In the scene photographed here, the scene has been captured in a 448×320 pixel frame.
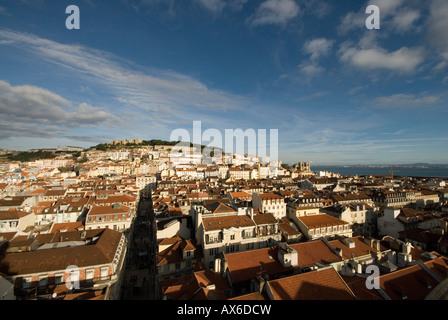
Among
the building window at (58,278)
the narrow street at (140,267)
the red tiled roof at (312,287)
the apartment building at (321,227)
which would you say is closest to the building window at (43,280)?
the building window at (58,278)

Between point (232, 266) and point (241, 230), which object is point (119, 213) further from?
point (232, 266)

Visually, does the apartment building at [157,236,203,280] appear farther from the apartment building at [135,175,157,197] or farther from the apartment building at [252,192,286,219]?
the apartment building at [135,175,157,197]

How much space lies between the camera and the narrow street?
21.2m

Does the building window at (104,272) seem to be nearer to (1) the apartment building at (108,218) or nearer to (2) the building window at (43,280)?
(2) the building window at (43,280)

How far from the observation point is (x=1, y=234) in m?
24.2

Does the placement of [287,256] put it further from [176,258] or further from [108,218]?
[108,218]

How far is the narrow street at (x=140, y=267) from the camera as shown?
834 inches

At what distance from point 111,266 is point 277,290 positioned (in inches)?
534

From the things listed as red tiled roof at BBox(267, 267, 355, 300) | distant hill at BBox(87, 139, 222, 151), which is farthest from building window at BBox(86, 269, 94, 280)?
distant hill at BBox(87, 139, 222, 151)

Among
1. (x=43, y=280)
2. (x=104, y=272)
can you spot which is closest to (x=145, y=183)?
(x=104, y=272)

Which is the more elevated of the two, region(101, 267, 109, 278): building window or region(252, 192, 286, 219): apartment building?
region(252, 192, 286, 219): apartment building

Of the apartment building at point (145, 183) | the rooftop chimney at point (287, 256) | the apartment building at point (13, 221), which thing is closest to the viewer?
the rooftop chimney at point (287, 256)

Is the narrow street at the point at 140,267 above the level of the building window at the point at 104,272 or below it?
below

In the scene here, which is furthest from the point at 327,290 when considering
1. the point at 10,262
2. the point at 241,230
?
the point at 10,262
